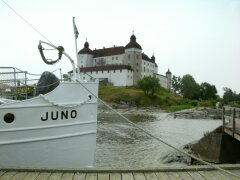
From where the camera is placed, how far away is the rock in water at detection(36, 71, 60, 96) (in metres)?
9.65

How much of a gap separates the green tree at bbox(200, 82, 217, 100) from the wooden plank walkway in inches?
4508

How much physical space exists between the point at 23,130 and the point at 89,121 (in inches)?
81.6

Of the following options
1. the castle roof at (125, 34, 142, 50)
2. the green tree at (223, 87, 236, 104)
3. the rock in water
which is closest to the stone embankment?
the rock in water

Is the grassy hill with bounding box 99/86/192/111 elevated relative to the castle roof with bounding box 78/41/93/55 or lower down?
lower down

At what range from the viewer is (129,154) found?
19188mm

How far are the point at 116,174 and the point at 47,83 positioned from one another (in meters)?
4.06

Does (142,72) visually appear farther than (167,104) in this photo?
Yes

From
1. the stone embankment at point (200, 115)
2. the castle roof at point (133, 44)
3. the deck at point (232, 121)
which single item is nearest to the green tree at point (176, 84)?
the castle roof at point (133, 44)

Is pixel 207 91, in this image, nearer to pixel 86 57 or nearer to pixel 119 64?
pixel 119 64

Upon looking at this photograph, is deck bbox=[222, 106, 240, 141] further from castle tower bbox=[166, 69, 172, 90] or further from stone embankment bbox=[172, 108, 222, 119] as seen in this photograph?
castle tower bbox=[166, 69, 172, 90]

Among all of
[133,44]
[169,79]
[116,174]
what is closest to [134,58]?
[133,44]

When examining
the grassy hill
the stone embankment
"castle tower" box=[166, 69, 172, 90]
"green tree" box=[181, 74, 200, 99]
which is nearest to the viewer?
the stone embankment

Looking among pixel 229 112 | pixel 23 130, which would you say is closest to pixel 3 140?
pixel 23 130

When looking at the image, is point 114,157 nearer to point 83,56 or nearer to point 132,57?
point 132,57
